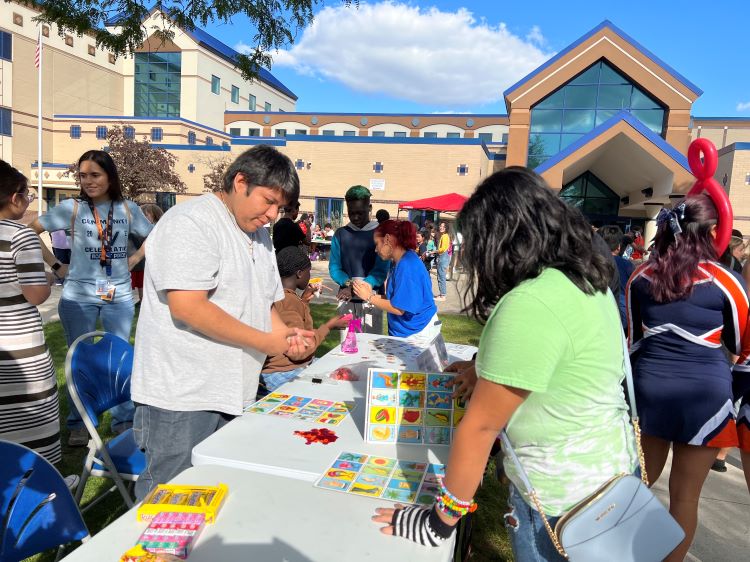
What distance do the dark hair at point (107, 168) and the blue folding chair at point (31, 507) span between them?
95.2 inches

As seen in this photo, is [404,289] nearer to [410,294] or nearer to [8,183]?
[410,294]

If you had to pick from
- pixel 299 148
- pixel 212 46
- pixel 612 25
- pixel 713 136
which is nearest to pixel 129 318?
pixel 612 25

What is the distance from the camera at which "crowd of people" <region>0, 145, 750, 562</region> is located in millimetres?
1219

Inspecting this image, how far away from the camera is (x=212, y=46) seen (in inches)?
1550

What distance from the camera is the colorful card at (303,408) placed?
7.05 ft

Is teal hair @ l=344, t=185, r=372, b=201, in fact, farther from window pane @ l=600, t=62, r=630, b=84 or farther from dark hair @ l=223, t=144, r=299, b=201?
window pane @ l=600, t=62, r=630, b=84

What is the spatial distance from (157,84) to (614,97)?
114 feet

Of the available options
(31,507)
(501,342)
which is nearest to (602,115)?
(501,342)

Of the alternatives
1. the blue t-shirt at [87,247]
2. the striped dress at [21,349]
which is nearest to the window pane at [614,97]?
the blue t-shirt at [87,247]

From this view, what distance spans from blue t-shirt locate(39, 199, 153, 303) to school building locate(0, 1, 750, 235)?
554 cm

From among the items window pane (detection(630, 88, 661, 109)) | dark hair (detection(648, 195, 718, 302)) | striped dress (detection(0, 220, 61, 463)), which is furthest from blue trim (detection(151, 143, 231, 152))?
dark hair (detection(648, 195, 718, 302))

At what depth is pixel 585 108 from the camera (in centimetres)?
2089

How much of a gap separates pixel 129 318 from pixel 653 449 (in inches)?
140

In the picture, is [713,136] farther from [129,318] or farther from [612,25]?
[129,318]
